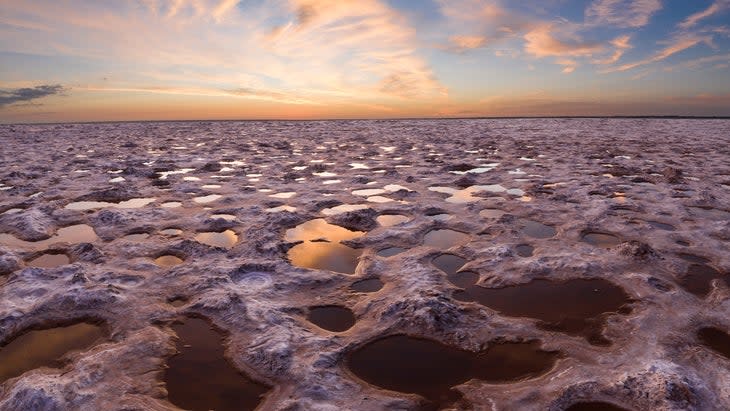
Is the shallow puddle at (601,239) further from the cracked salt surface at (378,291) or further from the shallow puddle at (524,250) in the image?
the shallow puddle at (524,250)

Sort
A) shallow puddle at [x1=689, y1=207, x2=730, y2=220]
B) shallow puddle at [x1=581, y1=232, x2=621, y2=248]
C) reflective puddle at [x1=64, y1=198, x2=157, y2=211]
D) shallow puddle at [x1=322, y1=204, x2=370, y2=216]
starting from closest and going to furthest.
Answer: shallow puddle at [x1=581, y1=232, x2=621, y2=248], shallow puddle at [x1=689, y1=207, x2=730, y2=220], shallow puddle at [x1=322, y1=204, x2=370, y2=216], reflective puddle at [x1=64, y1=198, x2=157, y2=211]

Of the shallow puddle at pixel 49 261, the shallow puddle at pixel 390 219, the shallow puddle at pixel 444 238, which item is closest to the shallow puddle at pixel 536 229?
the shallow puddle at pixel 444 238

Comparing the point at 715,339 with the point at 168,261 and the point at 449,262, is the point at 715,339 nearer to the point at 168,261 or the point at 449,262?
the point at 449,262

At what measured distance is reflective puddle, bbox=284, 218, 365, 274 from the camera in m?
5.54

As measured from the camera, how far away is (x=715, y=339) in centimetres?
369

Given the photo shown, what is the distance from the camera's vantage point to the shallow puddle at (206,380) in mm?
2994

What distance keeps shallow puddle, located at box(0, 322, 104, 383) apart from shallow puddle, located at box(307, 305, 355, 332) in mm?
1895

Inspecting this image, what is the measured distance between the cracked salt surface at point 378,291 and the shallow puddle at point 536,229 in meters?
0.15

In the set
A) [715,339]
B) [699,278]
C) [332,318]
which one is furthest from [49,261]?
[699,278]

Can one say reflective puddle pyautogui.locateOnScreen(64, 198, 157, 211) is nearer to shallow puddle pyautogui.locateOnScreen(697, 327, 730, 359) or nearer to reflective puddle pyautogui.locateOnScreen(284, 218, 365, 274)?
reflective puddle pyautogui.locateOnScreen(284, 218, 365, 274)

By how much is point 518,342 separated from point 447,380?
86 centimetres

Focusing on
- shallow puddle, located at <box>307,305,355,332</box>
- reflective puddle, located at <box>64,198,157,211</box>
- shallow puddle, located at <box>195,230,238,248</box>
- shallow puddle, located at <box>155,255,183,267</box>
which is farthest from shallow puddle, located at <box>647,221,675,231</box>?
reflective puddle, located at <box>64,198,157,211</box>

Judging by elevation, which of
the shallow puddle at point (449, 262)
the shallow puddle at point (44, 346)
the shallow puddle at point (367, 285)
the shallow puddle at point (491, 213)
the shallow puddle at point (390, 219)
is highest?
the shallow puddle at point (491, 213)

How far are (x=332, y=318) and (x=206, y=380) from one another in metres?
1.31
